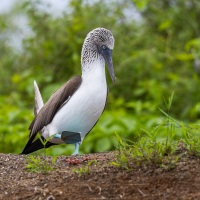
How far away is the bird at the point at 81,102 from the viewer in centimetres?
641

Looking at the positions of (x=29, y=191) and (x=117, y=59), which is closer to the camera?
(x=29, y=191)

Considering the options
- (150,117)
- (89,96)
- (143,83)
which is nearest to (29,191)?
(89,96)

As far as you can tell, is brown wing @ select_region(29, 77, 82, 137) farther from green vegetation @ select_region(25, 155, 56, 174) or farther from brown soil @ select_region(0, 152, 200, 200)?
brown soil @ select_region(0, 152, 200, 200)

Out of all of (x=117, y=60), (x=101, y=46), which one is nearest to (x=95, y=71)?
(x=101, y=46)

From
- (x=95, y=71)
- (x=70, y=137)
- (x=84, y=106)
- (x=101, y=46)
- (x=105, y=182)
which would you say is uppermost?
(x=101, y=46)

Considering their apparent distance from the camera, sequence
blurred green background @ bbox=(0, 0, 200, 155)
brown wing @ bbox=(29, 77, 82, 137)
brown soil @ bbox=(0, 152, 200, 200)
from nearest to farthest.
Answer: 1. brown soil @ bbox=(0, 152, 200, 200)
2. brown wing @ bbox=(29, 77, 82, 137)
3. blurred green background @ bbox=(0, 0, 200, 155)

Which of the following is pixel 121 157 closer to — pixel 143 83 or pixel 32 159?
pixel 32 159

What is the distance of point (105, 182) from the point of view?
521cm

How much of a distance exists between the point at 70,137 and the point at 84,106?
1.31 feet

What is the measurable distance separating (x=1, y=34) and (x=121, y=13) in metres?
2.28

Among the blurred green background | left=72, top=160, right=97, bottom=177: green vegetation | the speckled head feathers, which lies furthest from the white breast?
the blurred green background

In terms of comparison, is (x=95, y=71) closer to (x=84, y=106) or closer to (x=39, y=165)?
(x=84, y=106)

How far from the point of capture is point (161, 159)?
5.35m

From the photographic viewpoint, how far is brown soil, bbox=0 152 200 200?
502 cm
